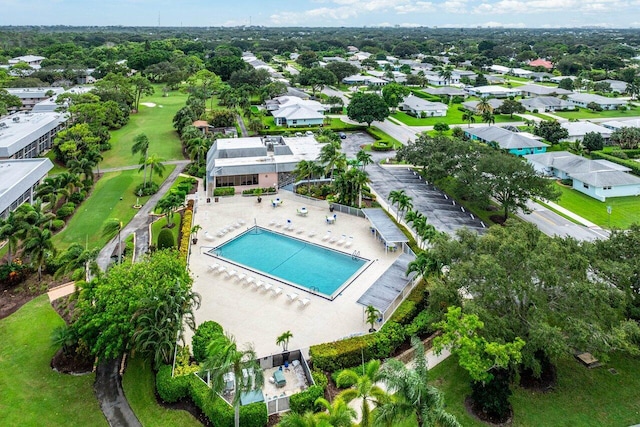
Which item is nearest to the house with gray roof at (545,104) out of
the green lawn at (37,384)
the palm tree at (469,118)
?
the palm tree at (469,118)

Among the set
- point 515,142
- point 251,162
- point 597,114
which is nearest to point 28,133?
point 251,162

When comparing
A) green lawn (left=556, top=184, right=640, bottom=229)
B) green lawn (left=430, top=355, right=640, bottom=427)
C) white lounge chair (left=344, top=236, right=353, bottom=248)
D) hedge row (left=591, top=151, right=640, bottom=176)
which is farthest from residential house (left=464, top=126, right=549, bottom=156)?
green lawn (left=430, top=355, right=640, bottom=427)

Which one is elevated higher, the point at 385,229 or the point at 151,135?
the point at 151,135

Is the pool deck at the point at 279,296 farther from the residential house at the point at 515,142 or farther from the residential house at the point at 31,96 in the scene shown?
the residential house at the point at 31,96

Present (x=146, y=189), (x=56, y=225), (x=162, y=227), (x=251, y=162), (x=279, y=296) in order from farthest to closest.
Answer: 1. (x=251, y=162)
2. (x=146, y=189)
3. (x=162, y=227)
4. (x=56, y=225)
5. (x=279, y=296)

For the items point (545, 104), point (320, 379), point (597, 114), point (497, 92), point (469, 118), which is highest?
point (497, 92)

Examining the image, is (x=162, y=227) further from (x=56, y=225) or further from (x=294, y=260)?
(x=294, y=260)

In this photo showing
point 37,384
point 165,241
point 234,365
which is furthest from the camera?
point 165,241

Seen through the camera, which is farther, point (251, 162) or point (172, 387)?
point (251, 162)
